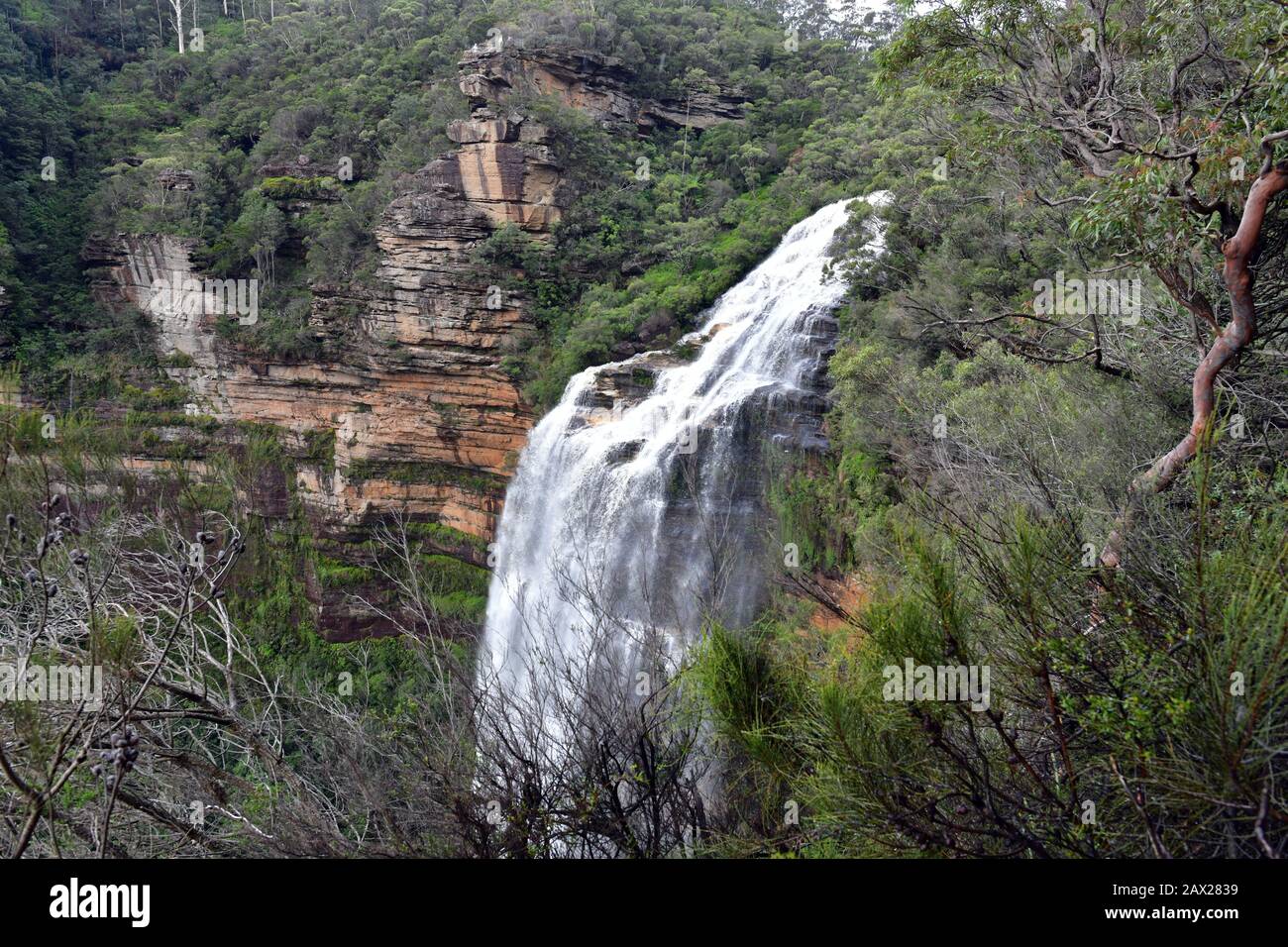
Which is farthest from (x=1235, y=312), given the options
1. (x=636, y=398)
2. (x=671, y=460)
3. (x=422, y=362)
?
(x=422, y=362)

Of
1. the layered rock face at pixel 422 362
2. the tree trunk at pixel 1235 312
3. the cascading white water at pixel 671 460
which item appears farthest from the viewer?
the layered rock face at pixel 422 362

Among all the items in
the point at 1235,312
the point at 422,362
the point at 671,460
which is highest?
the point at 422,362

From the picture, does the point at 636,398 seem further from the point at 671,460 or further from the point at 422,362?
the point at 422,362

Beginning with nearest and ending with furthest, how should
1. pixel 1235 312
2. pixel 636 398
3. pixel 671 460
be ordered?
pixel 1235 312, pixel 671 460, pixel 636 398

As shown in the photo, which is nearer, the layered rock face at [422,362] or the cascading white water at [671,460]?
the cascading white water at [671,460]

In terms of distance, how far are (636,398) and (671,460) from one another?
2731 millimetres

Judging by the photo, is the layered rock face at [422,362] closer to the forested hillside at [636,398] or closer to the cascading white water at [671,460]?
the forested hillside at [636,398]

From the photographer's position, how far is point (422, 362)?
790 inches

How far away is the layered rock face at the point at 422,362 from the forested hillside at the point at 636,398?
0.44ft

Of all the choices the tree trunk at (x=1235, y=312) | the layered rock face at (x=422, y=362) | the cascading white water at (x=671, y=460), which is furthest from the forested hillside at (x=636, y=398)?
the cascading white water at (x=671, y=460)

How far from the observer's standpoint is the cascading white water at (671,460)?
13.1 metres

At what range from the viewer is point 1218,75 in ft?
19.0
